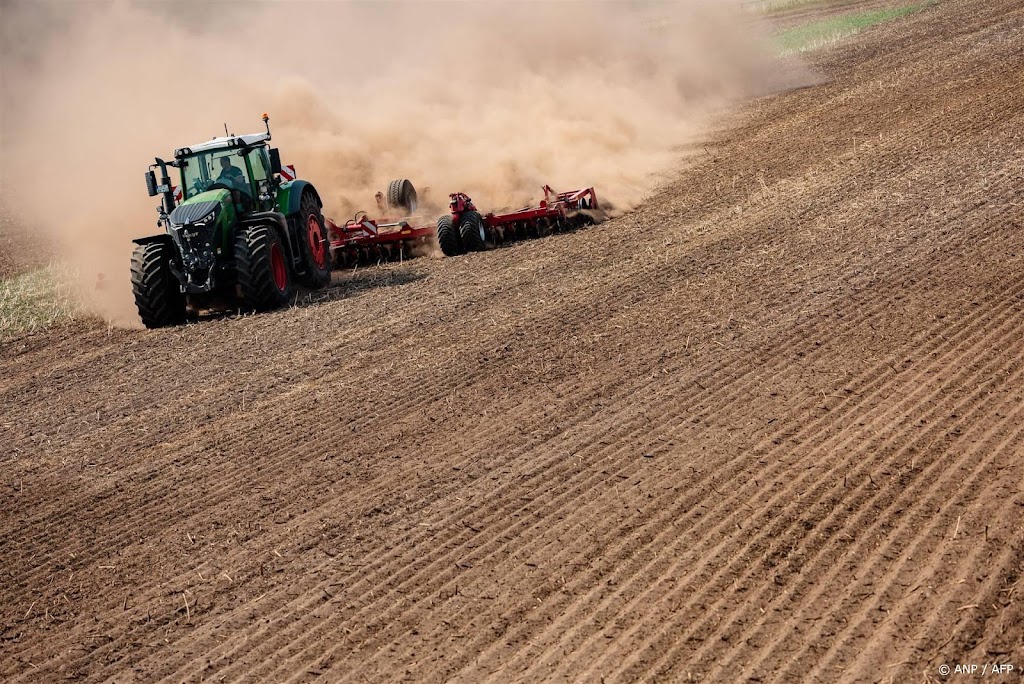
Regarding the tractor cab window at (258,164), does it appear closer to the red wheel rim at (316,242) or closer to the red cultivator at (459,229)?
the red wheel rim at (316,242)

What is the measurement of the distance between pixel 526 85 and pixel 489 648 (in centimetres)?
2041

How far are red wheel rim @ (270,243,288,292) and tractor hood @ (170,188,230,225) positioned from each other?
0.85 meters

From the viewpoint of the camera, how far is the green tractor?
41.9 feet

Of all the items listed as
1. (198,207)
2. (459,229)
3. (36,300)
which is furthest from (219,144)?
(36,300)

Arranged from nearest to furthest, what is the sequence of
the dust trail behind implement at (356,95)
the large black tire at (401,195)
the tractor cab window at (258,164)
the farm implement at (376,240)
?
the tractor cab window at (258,164)
the farm implement at (376,240)
the large black tire at (401,195)
the dust trail behind implement at (356,95)

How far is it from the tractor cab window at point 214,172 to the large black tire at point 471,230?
3.10 meters

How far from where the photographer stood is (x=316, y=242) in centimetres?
1472

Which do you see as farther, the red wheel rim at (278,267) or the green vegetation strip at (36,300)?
the green vegetation strip at (36,300)

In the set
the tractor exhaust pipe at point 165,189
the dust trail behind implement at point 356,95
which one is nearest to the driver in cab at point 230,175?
the tractor exhaust pipe at point 165,189

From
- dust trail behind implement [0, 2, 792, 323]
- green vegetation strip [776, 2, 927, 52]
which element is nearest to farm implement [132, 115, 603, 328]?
dust trail behind implement [0, 2, 792, 323]

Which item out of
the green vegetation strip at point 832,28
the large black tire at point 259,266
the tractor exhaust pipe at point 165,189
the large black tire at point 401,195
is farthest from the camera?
the green vegetation strip at point 832,28

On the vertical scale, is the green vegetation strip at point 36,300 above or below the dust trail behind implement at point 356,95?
below

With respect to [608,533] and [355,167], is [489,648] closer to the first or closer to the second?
[608,533]

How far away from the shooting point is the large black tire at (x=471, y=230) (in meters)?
15.5
